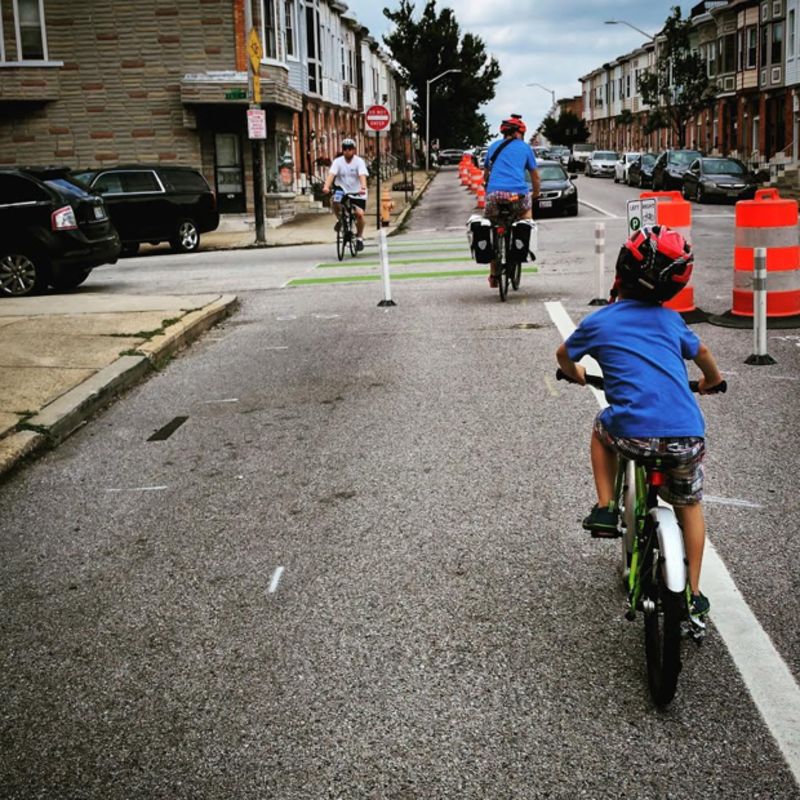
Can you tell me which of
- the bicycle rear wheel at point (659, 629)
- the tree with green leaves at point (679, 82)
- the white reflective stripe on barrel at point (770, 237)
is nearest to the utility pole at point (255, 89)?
the white reflective stripe on barrel at point (770, 237)

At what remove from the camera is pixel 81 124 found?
34.2 meters

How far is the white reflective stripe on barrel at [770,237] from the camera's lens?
37.6 feet

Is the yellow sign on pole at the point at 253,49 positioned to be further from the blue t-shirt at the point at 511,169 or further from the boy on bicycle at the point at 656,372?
the boy on bicycle at the point at 656,372

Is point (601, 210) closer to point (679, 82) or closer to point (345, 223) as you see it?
point (345, 223)

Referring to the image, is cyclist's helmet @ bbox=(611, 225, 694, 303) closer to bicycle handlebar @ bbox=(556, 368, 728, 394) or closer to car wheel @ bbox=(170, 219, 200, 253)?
bicycle handlebar @ bbox=(556, 368, 728, 394)

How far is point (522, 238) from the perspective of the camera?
13.8m

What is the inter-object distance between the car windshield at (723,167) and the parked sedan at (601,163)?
95.7 feet

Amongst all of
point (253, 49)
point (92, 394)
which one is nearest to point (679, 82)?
point (253, 49)

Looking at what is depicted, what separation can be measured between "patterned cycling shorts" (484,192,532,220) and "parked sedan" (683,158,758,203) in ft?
84.0

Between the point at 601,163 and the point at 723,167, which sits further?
the point at 601,163

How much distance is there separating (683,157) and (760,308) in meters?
36.5

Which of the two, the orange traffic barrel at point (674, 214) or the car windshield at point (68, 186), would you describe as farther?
the car windshield at point (68, 186)

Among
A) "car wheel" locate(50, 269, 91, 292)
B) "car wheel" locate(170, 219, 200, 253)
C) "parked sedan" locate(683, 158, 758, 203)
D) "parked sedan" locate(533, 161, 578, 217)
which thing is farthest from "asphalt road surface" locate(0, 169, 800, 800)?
"parked sedan" locate(683, 158, 758, 203)

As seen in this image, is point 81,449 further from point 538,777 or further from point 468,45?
point 468,45
